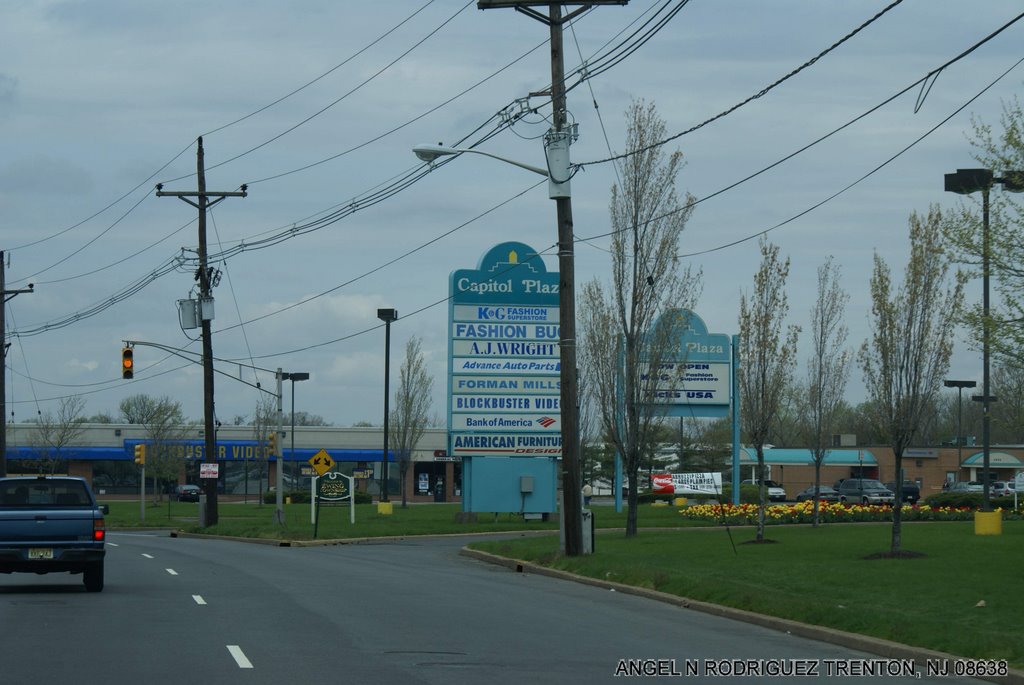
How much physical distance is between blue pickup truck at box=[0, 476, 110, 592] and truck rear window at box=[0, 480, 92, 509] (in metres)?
0.11

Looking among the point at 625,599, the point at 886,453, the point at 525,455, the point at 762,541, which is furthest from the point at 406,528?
the point at 886,453

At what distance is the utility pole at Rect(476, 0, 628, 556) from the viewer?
87.9 ft

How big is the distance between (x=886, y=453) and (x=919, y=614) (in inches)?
3242

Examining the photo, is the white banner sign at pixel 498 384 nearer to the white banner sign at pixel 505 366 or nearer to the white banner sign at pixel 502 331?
the white banner sign at pixel 505 366

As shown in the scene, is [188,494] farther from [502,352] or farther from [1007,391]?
[1007,391]

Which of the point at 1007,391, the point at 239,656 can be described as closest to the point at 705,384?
the point at 1007,391

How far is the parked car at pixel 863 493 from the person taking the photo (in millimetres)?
66975

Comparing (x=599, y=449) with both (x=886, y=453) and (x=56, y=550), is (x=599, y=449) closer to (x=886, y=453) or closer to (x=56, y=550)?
(x=886, y=453)

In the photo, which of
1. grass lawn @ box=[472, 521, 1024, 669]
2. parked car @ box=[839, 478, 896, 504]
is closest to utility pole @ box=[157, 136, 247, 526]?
grass lawn @ box=[472, 521, 1024, 669]

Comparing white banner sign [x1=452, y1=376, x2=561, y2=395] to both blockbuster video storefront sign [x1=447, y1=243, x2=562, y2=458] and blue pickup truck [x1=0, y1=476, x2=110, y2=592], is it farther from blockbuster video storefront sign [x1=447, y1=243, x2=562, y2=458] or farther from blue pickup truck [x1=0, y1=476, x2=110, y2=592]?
blue pickup truck [x1=0, y1=476, x2=110, y2=592]

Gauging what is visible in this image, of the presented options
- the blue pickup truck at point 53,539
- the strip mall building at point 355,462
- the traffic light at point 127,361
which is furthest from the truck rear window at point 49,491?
the strip mall building at point 355,462

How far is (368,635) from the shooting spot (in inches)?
613

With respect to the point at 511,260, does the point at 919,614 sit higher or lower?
lower

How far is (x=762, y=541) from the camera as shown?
108ft
